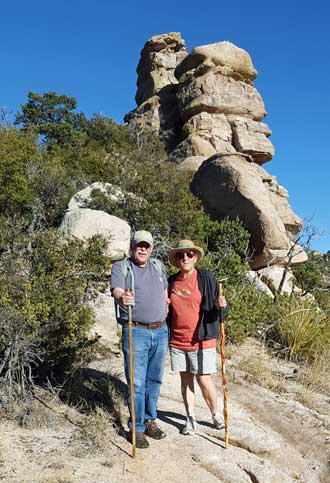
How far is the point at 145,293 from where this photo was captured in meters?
4.23

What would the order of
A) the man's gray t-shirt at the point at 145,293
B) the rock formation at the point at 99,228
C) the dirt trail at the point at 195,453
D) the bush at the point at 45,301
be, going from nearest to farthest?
the dirt trail at the point at 195,453, the man's gray t-shirt at the point at 145,293, the bush at the point at 45,301, the rock formation at the point at 99,228

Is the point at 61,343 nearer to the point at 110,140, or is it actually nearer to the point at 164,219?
the point at 164,219

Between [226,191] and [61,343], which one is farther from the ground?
[226,191]

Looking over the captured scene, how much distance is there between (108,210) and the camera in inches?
509

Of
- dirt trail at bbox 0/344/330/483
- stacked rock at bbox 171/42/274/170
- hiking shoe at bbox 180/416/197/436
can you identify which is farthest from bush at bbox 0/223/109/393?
stacked rock at bbox 171/42/274/170

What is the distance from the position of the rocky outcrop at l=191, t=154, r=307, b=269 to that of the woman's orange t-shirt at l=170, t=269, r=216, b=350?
29.7 ft

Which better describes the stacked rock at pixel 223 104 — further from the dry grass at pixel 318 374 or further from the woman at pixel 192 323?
the woman at pixel 192 323

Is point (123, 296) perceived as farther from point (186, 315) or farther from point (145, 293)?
point (186, 315)

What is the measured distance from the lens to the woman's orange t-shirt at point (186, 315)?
4523mm

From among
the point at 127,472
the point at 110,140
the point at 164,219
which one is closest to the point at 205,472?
the point at 127,472

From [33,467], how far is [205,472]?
152 centimetres

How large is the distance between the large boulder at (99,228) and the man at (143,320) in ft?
19.9

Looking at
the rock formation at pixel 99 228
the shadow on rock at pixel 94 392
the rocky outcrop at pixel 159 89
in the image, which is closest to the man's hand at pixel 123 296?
the shadow on rock at pixel 94 392

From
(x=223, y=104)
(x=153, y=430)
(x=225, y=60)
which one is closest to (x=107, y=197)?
(x=153, y=430)
